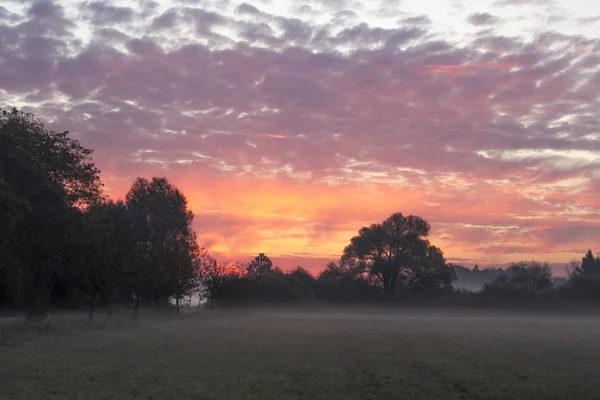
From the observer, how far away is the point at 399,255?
123562mm

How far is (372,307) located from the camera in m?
118

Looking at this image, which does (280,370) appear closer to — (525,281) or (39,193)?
(39,193)

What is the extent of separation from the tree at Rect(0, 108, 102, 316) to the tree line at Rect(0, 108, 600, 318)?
0.10 m

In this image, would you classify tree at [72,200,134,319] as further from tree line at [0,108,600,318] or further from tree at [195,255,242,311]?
tree at [195,255,242,311]

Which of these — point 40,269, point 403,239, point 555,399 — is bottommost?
point 555,399

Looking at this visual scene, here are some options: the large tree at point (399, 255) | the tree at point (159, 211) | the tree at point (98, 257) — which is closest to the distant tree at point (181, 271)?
the tree at point (159, 211)

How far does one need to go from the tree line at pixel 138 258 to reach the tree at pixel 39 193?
0.10 m

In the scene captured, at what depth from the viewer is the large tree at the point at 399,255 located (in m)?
122

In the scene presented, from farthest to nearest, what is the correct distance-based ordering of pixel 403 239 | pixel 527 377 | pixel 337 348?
pixel 403 239 → pixel 337 348 → pixel 527 377

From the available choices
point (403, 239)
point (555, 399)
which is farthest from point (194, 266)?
Result: point (555, 399)

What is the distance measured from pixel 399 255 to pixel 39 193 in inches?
3604

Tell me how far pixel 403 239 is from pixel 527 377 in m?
102

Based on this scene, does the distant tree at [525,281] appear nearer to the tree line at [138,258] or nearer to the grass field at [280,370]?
the tree line at [138,258]

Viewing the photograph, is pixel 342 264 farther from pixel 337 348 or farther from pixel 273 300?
pixel 337 348
